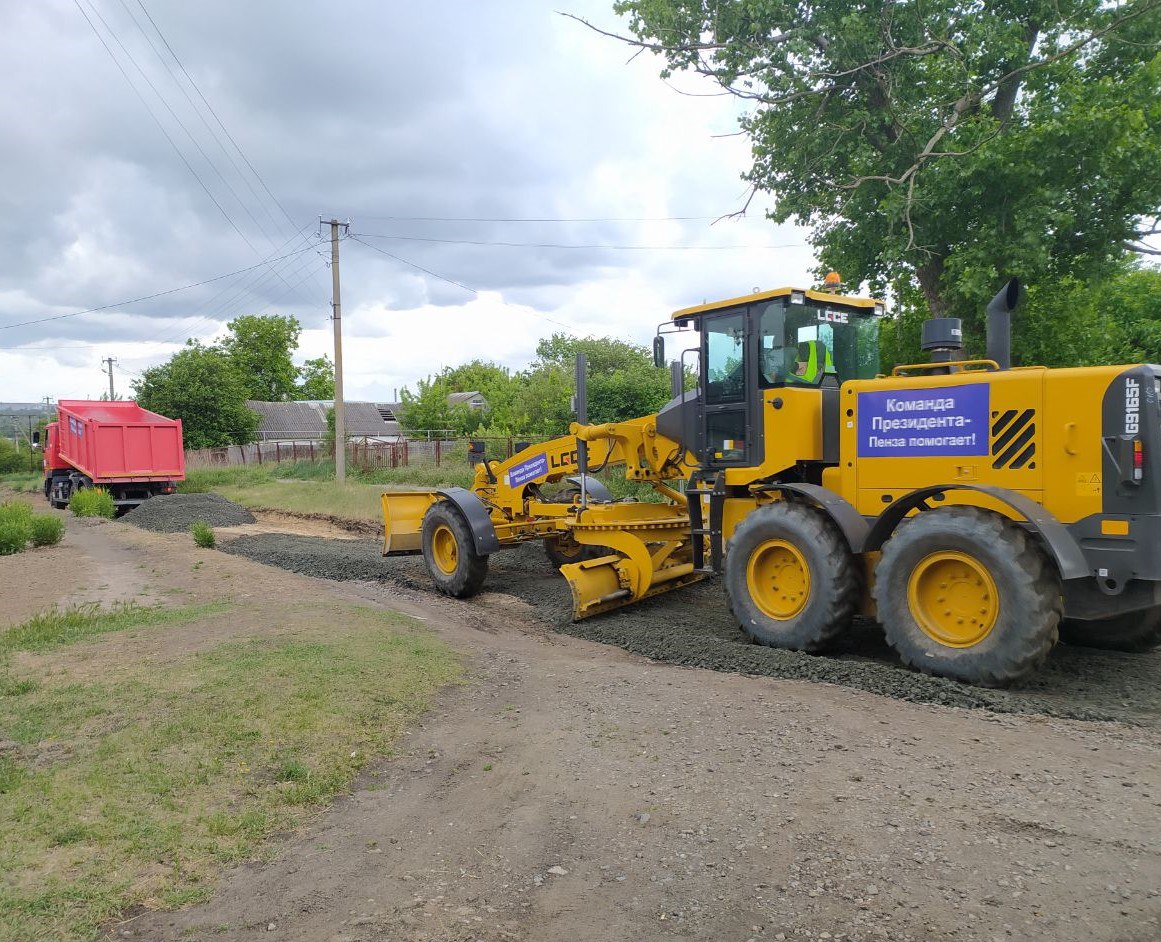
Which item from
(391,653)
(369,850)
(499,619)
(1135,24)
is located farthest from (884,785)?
(1135,24)

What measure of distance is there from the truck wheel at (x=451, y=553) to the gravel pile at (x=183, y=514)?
1015cm

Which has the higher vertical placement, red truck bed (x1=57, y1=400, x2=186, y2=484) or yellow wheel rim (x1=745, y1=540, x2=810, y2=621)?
red truck bed (x1=57, y1=400, x2=186, y2=484)

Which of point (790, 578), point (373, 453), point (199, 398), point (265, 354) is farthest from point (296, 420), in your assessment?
point (790, 578)

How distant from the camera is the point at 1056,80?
1488 centimetres

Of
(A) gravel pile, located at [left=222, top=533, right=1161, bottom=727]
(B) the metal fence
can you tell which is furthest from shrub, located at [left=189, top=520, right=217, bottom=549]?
(B) the metal fence

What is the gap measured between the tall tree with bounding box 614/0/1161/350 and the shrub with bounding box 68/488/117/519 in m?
16.1

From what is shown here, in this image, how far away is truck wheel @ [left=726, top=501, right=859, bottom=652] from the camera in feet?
23.3

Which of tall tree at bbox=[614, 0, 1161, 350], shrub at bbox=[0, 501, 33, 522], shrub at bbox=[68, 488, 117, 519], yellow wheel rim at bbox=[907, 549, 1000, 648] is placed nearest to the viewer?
yellow wheel rim at bbox=[907, 549, 1000, 648]

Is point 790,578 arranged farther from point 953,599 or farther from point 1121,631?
point 1121,631

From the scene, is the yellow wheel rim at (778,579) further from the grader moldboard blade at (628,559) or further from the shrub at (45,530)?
the shrub at (45,530)

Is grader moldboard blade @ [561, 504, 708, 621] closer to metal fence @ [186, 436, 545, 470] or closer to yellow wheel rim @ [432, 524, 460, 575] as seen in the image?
yellow wheel rim @ [432, 524, 460, 575]

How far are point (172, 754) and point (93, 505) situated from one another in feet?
61.6

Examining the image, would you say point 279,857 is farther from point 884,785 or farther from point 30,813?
point 884,785

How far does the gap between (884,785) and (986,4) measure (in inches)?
573
